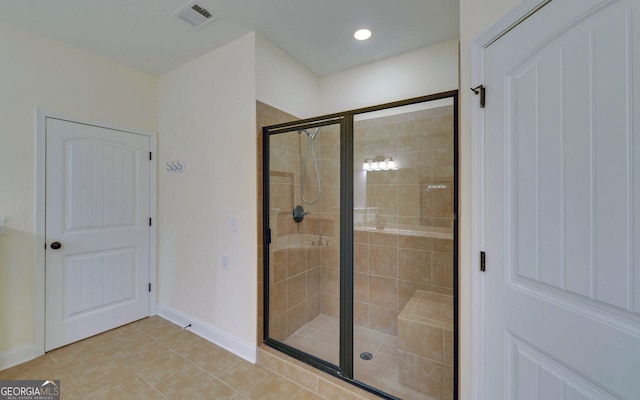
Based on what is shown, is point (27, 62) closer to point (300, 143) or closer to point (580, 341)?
point (300, 143)

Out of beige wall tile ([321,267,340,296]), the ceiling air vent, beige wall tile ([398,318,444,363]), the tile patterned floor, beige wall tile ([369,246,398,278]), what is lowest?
the tile patterned floor

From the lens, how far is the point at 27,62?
2.15 meters

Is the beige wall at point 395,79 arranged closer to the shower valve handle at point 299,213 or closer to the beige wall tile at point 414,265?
the shower valve handle at point 299,213

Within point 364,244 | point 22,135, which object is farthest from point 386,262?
point 22,135

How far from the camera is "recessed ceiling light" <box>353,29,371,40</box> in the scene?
2.16 metres

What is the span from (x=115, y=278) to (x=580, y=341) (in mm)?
3567

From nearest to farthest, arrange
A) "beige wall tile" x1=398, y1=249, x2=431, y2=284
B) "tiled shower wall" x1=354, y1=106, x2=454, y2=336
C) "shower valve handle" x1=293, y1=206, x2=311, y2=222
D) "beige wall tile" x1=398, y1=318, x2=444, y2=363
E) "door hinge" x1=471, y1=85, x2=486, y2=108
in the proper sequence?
"door hinge" x1=471, y1=85, x2=486, y2=108 < "beige wall tile" x1=398, y1=318, x2=444, y2=363 < "tiled shower wall" x1=354, y1=106, x2=454, y2=336 < "beige wall tile" x1=398, y1=249, x2=431, y2=284 < "shower valve handle" x1=293, y1=206, x2=311, y2=222

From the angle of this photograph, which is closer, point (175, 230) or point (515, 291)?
point (515, 291)

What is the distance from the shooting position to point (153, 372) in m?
2.04

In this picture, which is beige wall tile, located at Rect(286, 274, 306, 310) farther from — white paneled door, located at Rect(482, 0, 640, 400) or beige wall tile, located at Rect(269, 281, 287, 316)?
white paneled door, located at Rect(482, 0, 640, 400)

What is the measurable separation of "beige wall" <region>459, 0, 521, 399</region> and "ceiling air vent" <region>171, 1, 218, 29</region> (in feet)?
5.78

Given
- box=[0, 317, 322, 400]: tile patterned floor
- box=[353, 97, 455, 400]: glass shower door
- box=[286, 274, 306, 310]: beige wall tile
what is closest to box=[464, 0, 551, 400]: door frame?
box=[353, 97, 455, 400]: glass shower door

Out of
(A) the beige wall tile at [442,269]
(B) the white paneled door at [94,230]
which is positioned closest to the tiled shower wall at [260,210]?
(A) the beige wall tile at [442,269]

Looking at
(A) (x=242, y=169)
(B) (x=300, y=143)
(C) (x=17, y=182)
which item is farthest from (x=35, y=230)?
(B) (x=300, y=143)
